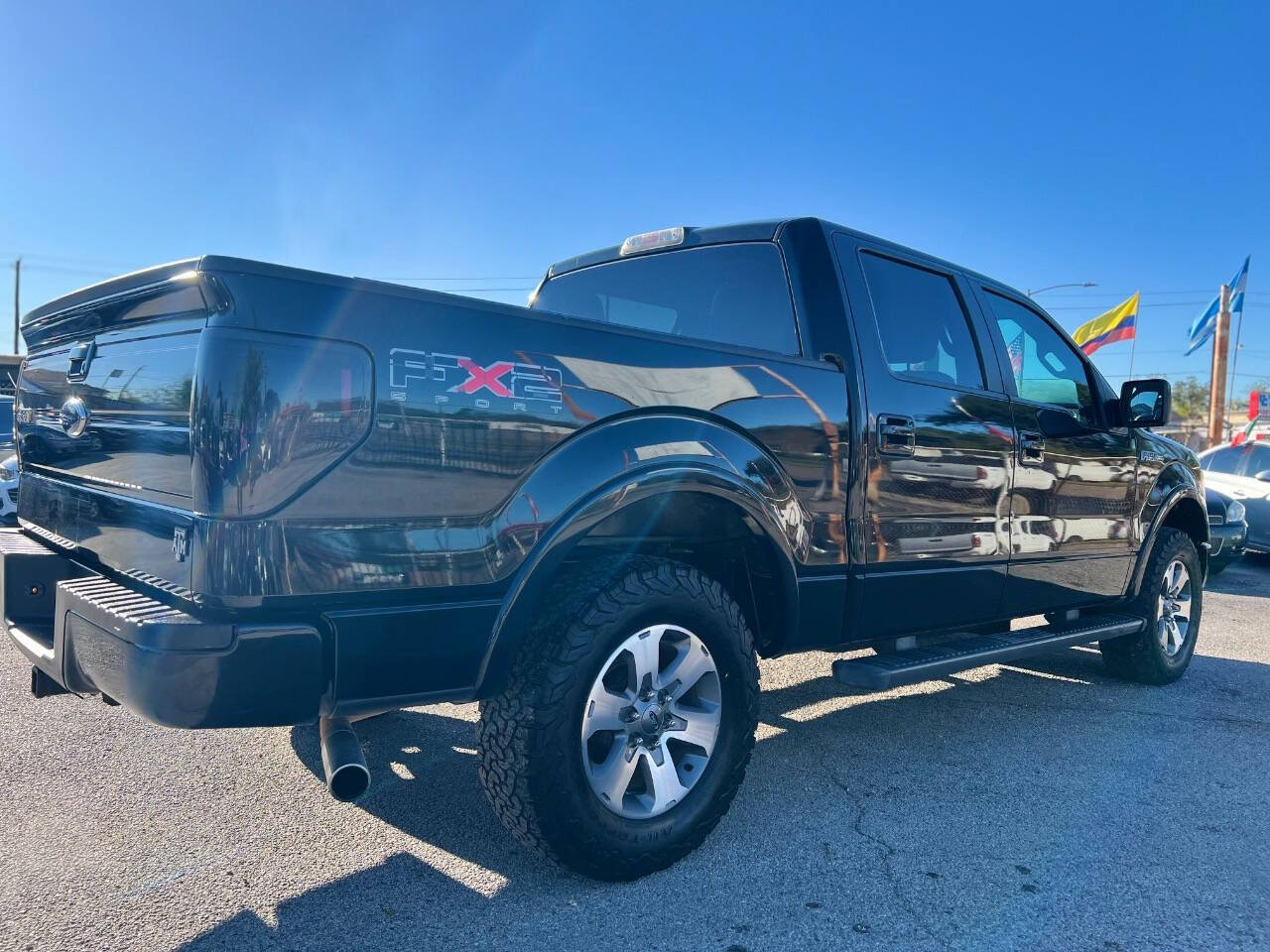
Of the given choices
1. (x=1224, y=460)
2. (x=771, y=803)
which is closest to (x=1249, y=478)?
(x=1224, y=460)

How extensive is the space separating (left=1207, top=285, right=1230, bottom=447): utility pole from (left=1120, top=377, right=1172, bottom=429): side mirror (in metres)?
25.7

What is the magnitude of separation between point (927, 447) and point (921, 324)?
1.96 feet

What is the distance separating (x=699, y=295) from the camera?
377 centimetres

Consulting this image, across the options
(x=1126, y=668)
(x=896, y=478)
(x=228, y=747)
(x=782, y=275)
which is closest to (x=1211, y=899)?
(x=896, y=478)

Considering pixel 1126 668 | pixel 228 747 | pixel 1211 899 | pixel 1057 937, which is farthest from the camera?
pixel 1126 668

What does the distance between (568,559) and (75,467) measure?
1475 millimetres

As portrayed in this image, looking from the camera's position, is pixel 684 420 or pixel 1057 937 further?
pixel 684 420

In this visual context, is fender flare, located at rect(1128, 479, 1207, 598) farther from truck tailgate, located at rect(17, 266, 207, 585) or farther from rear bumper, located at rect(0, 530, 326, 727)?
truck tailgate, located at rect(17, 266, 207, 585)

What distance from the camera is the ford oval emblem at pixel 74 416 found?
2.62m

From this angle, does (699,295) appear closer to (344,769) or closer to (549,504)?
(549,504)

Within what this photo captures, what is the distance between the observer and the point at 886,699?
4.87 meters

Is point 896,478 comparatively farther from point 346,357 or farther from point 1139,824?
point 346,357

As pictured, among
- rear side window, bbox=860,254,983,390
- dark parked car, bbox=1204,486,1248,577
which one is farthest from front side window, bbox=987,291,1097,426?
dark parked car, bbox=1204,486,1248,577

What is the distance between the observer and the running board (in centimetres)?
328
